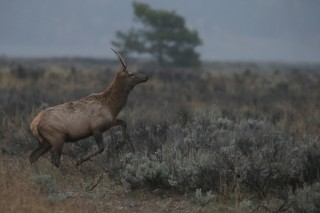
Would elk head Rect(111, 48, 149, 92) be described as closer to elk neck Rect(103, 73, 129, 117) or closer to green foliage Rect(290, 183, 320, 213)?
elk neck Rect(103, 73, 129, 117)

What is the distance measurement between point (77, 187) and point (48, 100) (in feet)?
32.9

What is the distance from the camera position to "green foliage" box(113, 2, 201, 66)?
61.0 m

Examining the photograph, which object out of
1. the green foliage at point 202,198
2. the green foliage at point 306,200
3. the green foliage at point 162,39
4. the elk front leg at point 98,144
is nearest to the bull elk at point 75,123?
the elk front leg at point 98,144

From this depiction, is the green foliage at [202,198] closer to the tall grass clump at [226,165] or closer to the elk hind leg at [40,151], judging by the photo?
the tall grass clump at [226,165]

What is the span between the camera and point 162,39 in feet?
203

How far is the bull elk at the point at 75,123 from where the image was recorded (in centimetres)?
1091

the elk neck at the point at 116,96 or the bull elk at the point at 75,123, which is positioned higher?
the elk neck at the point at 116,96

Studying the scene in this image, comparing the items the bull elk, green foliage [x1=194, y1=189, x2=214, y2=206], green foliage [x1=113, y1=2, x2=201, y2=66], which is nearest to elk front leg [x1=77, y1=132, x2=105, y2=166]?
the bull elk

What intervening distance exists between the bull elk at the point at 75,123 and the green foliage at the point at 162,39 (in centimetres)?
4882

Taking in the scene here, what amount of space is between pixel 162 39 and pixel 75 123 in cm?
5106

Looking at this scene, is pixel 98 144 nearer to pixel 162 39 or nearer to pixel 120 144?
pixel 120 144

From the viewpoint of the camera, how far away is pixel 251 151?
423 inches

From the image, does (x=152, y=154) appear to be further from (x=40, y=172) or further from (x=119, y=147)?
(x=40, y=172)

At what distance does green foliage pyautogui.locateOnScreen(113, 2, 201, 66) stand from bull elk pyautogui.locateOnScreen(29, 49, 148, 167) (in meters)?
48.8
